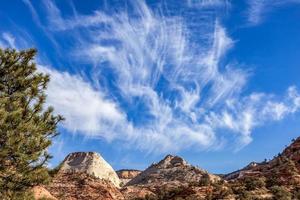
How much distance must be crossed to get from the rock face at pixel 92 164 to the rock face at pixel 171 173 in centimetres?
641

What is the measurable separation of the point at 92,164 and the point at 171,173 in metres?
14.9

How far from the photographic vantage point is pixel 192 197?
35.9m

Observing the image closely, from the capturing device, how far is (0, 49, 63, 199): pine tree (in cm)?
2122

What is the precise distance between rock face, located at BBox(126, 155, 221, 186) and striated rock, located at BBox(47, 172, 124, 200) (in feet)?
46.5

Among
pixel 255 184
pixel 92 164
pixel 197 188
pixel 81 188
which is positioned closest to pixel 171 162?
pixel 92 164

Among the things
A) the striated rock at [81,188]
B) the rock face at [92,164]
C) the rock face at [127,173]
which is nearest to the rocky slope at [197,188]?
the striated rock at [81,188]

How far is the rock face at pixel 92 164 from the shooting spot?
6625 cm

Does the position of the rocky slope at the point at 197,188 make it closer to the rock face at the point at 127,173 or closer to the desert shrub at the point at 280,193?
the desert shrub at the point at 280,193

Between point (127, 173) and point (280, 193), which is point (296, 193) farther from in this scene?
point (127, 173)

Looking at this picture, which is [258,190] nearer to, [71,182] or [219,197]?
[219,197]

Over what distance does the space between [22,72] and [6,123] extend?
376cm

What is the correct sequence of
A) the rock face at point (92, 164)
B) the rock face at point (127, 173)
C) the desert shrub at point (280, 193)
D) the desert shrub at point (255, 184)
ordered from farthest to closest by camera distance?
the rock face at point (127, 173) → the rock face at point (92, 164) → the desert shrub at point (255, 184) → the desert shrub at point (280, 193)

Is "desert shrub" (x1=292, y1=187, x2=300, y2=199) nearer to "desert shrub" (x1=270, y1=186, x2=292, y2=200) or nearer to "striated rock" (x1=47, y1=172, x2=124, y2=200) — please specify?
"desert shrub" (x1=270, y1=186, x2=292, y2=200)

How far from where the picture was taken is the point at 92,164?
66.9 m
